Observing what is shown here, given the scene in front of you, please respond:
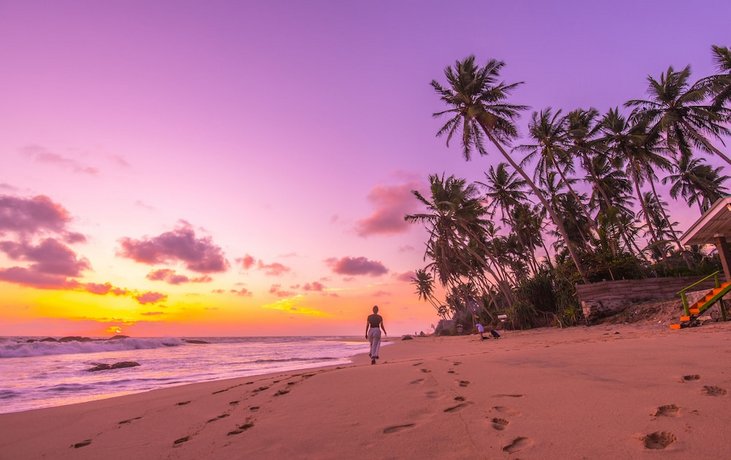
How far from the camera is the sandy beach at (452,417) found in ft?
8.68

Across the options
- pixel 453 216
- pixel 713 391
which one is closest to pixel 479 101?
pixel 453 216

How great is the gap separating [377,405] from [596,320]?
665 inches

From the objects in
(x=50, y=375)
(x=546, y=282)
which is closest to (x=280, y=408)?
(x=50, y=375)

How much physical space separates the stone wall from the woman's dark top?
11.1 m

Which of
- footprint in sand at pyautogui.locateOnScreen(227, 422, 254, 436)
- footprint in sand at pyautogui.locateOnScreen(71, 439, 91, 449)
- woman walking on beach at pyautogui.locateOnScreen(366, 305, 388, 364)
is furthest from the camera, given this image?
woman walking on beach at pyautogui.locateOnScreen(366, 305, 388, 364)

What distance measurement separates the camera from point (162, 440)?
3934 mm

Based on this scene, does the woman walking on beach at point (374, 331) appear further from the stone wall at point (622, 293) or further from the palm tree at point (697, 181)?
the palm tree at point (697, 181)

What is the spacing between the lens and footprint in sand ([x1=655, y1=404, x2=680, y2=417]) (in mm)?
2938

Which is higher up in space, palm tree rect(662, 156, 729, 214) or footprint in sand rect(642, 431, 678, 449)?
palm tree rect(662, 156, 729, 214)

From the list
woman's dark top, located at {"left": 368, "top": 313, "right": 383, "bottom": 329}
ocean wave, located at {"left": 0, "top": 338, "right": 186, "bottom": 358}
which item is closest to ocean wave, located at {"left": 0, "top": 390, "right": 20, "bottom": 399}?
woman's dark top, located at {"left": 368, "top": 313, "right": 383, "bottom": 329}

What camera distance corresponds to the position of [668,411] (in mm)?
3020

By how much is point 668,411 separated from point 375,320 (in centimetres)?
912

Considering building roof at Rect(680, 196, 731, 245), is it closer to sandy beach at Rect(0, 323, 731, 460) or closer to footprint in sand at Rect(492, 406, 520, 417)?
sandy beach at Rect(0, 323, 731, 460)

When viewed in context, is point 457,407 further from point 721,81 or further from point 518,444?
point 721,81
